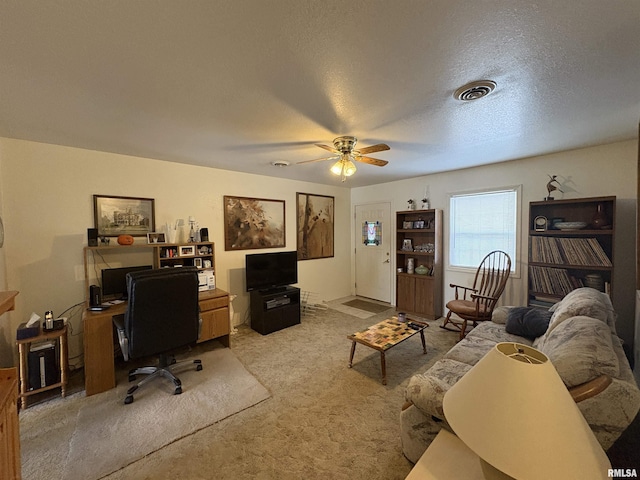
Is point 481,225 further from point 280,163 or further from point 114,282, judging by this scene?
point 114,282

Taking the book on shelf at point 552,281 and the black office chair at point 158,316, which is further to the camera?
the book on shelf at point 552,281

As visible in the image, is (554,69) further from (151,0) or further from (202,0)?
(151,0)

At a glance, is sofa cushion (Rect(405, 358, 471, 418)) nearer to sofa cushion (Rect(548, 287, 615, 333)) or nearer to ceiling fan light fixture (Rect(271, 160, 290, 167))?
sofa cushion (Rect(548, 287, 615, 333))

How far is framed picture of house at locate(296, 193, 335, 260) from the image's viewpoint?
4.81 metres

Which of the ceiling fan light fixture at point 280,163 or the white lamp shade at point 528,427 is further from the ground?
the ceiling fan light fixture at point 280,163

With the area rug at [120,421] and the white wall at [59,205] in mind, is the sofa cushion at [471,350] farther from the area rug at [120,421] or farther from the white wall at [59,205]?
the white wall at [59,205]

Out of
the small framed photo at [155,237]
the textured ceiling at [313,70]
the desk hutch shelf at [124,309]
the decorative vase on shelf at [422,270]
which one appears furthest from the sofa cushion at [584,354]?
the small framed photo at [155,237]

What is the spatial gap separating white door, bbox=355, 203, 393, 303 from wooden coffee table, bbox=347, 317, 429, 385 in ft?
6.88

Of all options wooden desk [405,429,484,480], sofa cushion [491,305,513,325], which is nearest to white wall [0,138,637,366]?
sofa cushion [491,305,513,325]

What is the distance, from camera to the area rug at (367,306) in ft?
15.5

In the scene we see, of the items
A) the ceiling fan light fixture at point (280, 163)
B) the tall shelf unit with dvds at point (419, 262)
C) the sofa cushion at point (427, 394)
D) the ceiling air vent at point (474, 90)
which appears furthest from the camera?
the tall shelf unit with dvds at point (419, 262)

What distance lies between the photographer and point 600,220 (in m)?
2.78

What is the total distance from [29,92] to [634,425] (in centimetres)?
472

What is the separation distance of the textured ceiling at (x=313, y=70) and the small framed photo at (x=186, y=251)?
1.27 metres
